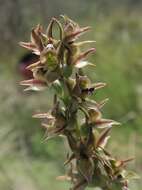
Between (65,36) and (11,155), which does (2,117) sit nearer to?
(11,155)

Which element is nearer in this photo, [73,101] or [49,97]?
[73,101]

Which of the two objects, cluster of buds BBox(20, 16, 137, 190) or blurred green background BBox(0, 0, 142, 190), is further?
blurred green background BBox(0, 0, 142, 190)

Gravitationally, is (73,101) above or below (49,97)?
above

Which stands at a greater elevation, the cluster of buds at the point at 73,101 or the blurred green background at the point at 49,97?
the cluster of buds at the point at 73,101

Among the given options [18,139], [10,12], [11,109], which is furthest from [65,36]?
[10,12]

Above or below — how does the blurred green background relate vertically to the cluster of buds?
below
